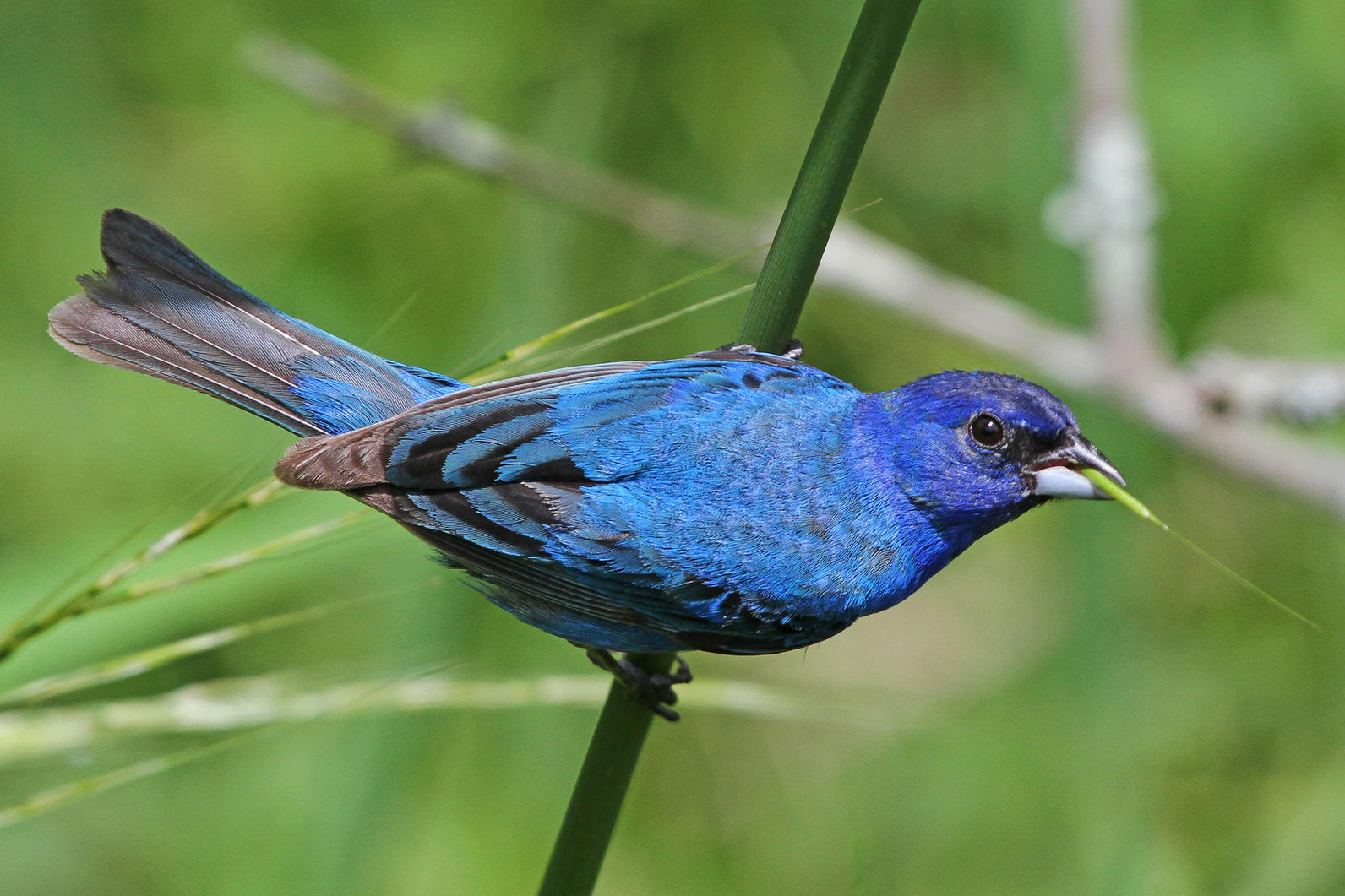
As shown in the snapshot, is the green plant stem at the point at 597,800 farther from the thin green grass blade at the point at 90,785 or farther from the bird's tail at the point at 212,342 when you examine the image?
the bird's tail at the point at 212,342

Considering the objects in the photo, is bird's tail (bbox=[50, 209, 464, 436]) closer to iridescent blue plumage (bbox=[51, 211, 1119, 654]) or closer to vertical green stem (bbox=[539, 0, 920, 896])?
iridescent blue plumage (bbox=[51, 211, 1119, 654])

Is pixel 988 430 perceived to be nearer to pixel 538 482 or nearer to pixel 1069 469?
pixel 1069 469

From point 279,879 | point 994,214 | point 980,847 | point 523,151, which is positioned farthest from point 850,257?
point 279,879

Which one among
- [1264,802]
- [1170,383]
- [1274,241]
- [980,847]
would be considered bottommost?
[980,847]

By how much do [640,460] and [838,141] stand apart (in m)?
0.78

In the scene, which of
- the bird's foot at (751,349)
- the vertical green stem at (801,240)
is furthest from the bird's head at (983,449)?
the vertical green stem at (801,240)

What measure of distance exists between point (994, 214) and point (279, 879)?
375cm

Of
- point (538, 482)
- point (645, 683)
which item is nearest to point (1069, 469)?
point (645, 683)

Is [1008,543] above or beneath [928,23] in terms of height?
beneath

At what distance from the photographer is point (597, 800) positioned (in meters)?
1.90

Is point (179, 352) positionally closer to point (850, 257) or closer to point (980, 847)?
point (850, 257)

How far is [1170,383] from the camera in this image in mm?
3947

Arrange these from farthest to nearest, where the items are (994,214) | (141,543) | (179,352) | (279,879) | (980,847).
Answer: (994,214)
(980,847)
(279,879)
(141,543)
(179,352)

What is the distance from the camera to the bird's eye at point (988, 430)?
2410 mm
